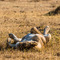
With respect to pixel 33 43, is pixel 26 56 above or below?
below

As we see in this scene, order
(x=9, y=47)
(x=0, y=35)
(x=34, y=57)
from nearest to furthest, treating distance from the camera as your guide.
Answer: (x=34, y=57)
(x=9, y=47)
(x=0, y=35)

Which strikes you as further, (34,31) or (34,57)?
(34,31)

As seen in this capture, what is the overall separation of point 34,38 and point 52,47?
2.41 feet

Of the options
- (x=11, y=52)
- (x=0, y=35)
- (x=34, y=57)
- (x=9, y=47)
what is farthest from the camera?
(x=0, y=35)

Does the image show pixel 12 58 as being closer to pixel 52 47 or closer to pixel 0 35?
pixel 52 47

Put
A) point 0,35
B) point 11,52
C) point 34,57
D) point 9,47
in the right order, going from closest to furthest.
Answer: point 34,57 < point 11,52 < point 9,47 < point 0,35

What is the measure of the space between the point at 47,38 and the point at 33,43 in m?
0.78

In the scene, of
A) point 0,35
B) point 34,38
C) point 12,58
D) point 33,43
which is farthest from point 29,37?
point 0,35

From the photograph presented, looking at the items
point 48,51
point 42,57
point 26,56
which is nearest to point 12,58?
→ point 26,56

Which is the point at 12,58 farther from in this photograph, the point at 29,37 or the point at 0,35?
the point at 0,35

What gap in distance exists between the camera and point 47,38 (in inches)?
203

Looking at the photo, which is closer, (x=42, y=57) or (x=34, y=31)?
(x=42, y=57)

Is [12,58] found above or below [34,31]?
below

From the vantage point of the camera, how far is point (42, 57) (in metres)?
A: 4.40
